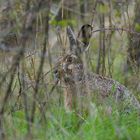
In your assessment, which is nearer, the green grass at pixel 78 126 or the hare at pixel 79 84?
the green grass at pixel 78 126

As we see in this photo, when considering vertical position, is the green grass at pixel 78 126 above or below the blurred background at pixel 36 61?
below

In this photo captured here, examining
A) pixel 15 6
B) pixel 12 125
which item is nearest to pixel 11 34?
pixel 15 6

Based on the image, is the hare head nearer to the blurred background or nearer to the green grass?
the blurred background

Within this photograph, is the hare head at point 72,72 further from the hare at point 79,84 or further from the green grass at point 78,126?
the green grass at point 78,126

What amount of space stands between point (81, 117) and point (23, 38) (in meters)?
1.29

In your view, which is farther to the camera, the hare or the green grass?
the hare

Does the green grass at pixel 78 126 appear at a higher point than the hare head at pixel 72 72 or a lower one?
lower

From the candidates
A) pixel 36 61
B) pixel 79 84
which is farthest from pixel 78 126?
pixel 36 61

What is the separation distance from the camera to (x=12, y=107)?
17.8ft

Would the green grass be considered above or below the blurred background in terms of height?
below

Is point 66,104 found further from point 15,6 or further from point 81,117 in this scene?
point 15,6

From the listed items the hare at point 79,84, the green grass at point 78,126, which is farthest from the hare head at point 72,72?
the green grass at point 78,126

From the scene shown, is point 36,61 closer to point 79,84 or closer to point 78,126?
point 79,84

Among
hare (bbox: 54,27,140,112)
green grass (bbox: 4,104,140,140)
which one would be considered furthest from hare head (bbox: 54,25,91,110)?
green grass (bbox: 4,104,140,140)
